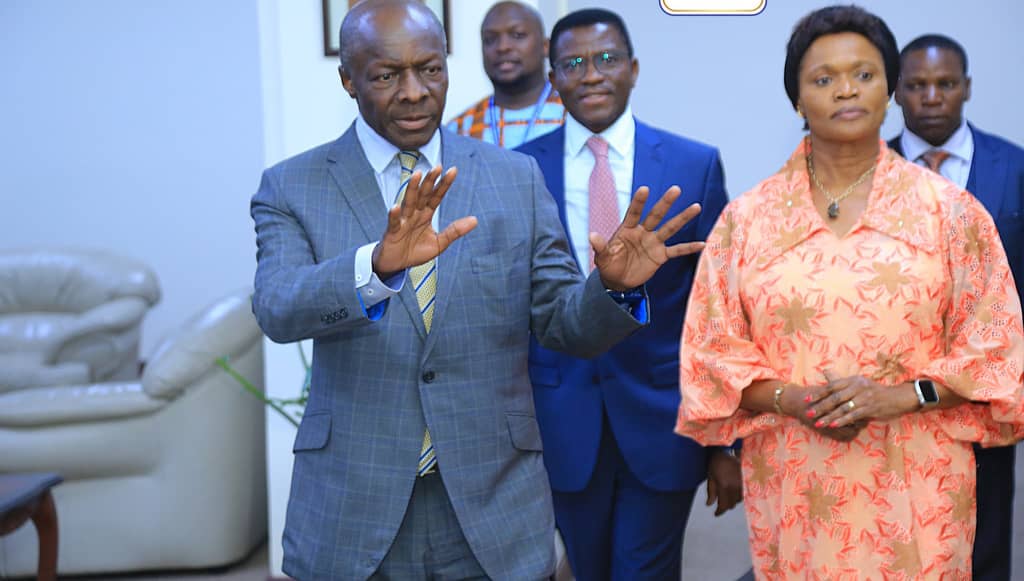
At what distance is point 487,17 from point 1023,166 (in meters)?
1.41

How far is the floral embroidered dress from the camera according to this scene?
6.11 feet

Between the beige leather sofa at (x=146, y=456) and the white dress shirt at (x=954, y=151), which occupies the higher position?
the white dress shirt at (x=954, y=151)

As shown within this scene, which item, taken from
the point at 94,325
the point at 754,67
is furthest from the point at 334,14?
the point at 754,67

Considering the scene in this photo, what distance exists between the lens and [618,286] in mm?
1634

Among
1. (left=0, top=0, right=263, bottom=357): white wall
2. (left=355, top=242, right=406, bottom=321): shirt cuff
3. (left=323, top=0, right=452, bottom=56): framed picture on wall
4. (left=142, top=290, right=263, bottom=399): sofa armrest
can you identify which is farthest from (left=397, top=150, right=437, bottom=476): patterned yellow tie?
(left=0, top=0, right=263, bottom=357): white wall

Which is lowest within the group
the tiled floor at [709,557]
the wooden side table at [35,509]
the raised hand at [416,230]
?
the tiled floor at [709,557]

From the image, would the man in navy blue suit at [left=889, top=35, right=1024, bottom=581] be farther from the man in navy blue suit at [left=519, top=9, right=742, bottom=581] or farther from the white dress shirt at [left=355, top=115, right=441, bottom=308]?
the white dress shirt at [left=355, top=115, right=441, bottom=308]

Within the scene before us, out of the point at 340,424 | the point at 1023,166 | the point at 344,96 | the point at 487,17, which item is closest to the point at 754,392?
the point at 340,424

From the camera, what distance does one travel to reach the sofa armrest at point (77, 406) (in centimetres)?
394

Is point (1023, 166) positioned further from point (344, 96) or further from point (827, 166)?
point (344, 96)

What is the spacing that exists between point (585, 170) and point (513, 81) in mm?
637

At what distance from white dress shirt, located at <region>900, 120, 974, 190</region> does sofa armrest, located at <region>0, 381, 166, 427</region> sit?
262 cm

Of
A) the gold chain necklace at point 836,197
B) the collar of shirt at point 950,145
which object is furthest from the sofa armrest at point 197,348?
the gold chain necklace at point 836,197

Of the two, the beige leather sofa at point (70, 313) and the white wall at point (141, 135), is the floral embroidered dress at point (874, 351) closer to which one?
the beige leather sofa at point (70, 313)
